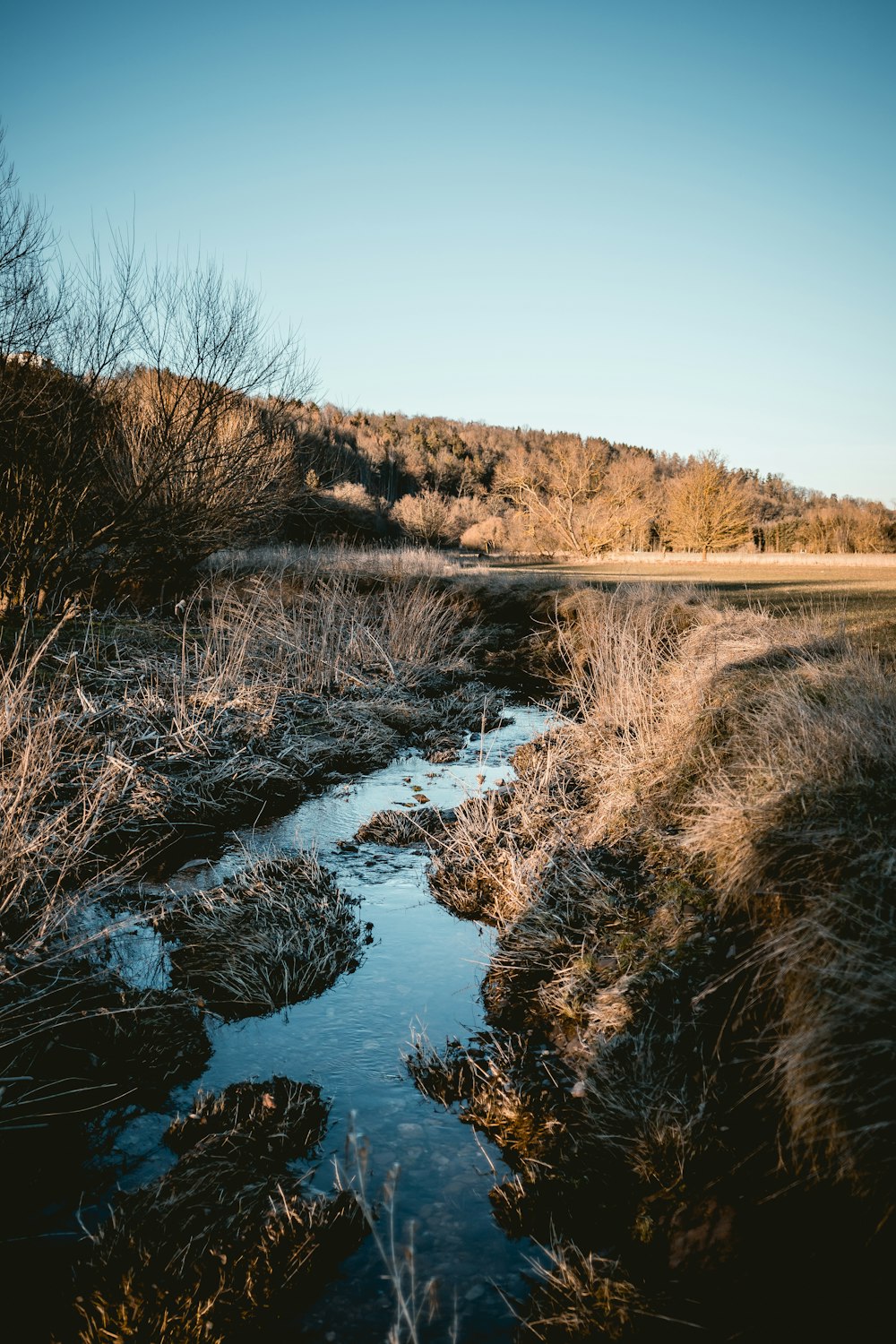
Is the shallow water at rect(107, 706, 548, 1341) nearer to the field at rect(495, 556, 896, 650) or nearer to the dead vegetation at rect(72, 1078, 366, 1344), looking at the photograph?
the dead vegetation at rect(72, 1078, 366, 1344)

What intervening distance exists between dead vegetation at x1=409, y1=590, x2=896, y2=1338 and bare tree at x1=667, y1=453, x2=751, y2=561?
100.0ft

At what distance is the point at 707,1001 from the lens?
3.51 m

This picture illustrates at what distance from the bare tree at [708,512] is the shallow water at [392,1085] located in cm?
3111

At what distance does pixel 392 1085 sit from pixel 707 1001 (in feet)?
5.15

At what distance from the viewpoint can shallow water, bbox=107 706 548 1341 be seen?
2.61 meters

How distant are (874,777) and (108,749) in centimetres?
618

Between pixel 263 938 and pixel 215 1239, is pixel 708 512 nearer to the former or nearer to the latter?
pixel 263 938

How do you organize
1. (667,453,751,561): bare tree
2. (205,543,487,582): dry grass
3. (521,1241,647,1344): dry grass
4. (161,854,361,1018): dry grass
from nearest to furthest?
(521,1241,647,1344): dry grass, (161,854,361,1018): dry grass, (205,543,487,582): dry grass, (667,453,751,561): bare tree

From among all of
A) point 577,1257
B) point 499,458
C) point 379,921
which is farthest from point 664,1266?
point 499,458

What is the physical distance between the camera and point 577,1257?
2625mm

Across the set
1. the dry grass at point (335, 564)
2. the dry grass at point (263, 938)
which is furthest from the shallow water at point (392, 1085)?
the dry grass at point (335, 564)

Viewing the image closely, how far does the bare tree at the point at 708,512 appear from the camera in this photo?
34469 mm

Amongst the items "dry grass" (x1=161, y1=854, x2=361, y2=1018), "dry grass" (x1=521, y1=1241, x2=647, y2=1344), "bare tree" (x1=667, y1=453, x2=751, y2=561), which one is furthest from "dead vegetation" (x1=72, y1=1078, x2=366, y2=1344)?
"bare tree" (x1=667, y1=453, x2=751, y2=561)

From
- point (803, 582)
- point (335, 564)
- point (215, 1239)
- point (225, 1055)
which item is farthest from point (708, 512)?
point (215, 1239)
